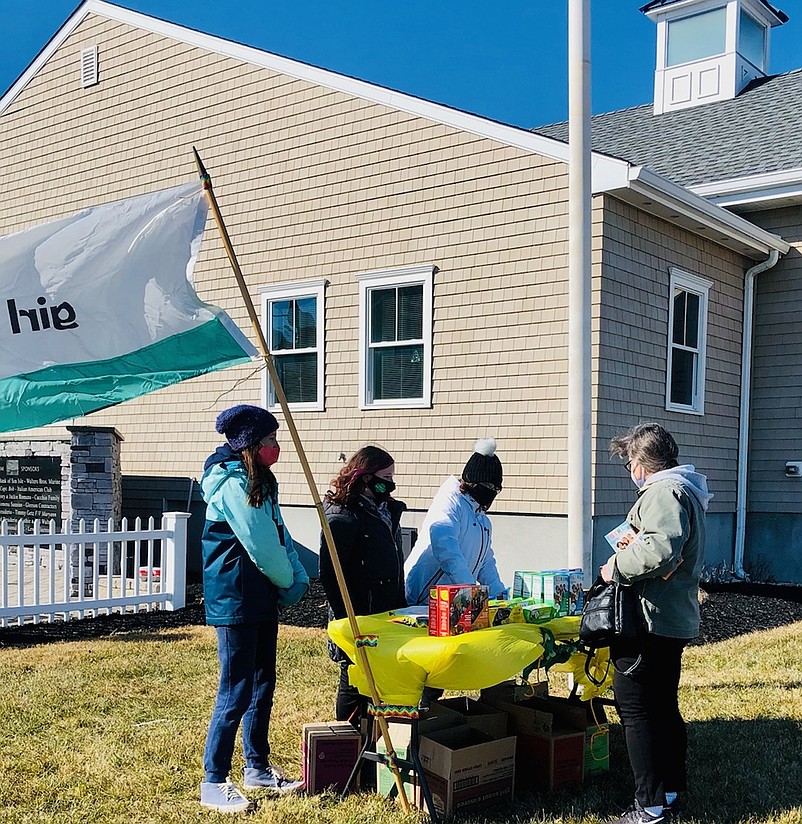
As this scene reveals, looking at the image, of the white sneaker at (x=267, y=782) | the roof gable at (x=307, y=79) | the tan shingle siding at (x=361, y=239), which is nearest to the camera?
the white sneaker at (x=267, y=782)

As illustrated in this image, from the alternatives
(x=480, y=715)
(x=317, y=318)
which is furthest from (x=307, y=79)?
(x=480, y=715)

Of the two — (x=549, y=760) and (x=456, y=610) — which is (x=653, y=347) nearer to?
(x=549, y=760)

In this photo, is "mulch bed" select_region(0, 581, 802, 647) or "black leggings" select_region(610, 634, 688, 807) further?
"mulch bed" select_region(0, 581, 802, 647)

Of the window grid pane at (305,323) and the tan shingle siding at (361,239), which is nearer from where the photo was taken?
the tan shingle siding at (361,239)

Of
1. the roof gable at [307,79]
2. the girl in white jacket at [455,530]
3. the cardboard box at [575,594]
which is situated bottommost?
the cardboard box at [575,594]

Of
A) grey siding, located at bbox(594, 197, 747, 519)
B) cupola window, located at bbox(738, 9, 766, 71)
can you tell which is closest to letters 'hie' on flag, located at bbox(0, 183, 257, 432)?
grey siding, located at bbox(594, 197, 747, 519)

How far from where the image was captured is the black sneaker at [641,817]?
14.5 ft

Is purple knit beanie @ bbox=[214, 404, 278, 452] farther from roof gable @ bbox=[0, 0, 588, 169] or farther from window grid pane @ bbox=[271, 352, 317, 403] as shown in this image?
window grid pane @ bbox=[271, 352, 317, 403]

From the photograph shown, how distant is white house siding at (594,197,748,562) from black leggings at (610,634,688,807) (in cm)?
580

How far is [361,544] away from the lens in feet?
17.0

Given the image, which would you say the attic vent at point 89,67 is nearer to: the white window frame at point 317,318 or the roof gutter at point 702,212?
the white window frame at point 317,318

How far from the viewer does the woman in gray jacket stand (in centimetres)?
438

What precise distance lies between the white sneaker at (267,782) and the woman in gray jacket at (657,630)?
1.56m

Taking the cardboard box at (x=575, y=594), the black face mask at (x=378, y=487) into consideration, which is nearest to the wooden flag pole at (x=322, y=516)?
the black face mask at (x=378, y=487)
